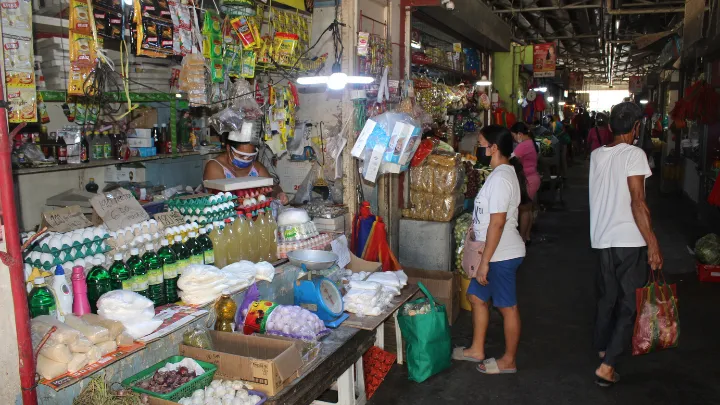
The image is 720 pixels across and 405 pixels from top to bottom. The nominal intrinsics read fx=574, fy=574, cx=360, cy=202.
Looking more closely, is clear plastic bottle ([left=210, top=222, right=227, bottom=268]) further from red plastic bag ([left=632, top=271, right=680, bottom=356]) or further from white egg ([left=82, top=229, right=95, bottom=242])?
red plastic bag ([left=632, top=271, right=680, bottom=356])

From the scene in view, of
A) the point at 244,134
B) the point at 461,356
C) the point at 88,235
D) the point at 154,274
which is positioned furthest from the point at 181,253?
the point at 461,356

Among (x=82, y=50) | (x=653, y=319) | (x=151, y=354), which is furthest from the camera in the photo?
(x=653, y=319)

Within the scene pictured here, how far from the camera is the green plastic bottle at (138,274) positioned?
124 inches

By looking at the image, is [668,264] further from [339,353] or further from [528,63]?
[528,63]

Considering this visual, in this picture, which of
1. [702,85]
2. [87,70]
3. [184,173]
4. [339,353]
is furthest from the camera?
[702,85]

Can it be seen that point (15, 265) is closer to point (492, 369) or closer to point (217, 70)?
point (217, 70)

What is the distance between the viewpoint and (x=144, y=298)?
299 cm

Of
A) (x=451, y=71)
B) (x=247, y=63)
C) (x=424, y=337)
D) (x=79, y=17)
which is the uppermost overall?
(x=451, y=71)

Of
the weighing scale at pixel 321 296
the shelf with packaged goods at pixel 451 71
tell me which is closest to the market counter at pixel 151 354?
the weighing scale at pixel 321 296

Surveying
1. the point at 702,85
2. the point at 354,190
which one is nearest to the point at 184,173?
the point at 354,190

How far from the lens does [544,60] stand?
521 inches

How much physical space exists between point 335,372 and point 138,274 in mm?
1227

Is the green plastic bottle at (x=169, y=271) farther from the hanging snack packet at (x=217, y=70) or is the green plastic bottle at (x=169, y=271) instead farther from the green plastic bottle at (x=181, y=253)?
the hanging snack packet at (x=217, y=70)

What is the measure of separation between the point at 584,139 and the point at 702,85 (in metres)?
17.4
